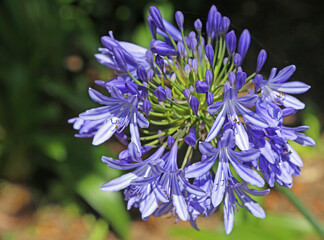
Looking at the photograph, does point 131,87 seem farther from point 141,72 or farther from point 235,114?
point 235,114

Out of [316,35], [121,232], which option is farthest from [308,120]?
[121,232]

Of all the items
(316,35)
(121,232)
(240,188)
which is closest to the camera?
(240,188)

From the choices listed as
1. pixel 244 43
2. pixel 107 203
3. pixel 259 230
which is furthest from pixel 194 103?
pixel 107 203

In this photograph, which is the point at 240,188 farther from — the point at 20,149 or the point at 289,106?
the point at 20,149

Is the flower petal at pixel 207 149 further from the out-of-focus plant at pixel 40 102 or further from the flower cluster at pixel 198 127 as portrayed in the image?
the out-of-focus plant at pixel 40 102

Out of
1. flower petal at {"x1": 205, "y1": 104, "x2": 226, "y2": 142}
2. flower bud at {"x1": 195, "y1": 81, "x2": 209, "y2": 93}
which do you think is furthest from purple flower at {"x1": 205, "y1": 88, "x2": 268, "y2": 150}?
flower bud at {"x1": 195, "y1": 81, "x2": 209, "y2": 93}
